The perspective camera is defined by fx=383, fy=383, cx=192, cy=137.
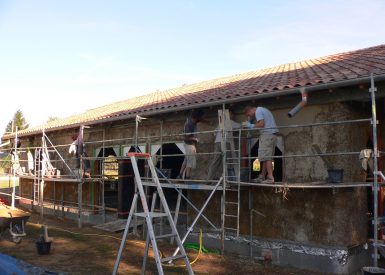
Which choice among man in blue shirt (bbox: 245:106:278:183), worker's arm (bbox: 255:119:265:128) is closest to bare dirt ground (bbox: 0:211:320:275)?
man in blue shirt (bbox: 245:106:278:183)

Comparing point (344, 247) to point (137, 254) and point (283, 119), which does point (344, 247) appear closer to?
point (283, 119)

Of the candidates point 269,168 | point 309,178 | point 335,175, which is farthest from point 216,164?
Answer: point 335,175

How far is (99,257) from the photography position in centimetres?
811

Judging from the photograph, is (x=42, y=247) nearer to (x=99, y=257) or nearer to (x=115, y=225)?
(x=99, y=257)

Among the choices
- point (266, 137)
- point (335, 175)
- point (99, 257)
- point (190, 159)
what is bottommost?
point (99, 257)

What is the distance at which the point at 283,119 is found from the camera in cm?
795

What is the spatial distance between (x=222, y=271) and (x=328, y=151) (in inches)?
118

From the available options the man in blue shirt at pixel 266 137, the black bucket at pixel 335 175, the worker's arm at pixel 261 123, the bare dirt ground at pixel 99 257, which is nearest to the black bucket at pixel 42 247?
the bare dirt ground at pixel 99 257

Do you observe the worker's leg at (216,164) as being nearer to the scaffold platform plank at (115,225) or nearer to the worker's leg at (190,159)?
the worker's leg at (190,159)

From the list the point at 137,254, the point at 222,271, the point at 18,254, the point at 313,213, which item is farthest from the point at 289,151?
the point at 18,254

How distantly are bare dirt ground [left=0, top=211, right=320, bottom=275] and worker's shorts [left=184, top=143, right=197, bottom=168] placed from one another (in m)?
2.03

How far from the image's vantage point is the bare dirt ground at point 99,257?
709cm

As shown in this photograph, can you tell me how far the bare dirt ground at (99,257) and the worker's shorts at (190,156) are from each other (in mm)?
2027

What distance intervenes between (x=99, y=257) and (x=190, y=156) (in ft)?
10.1
